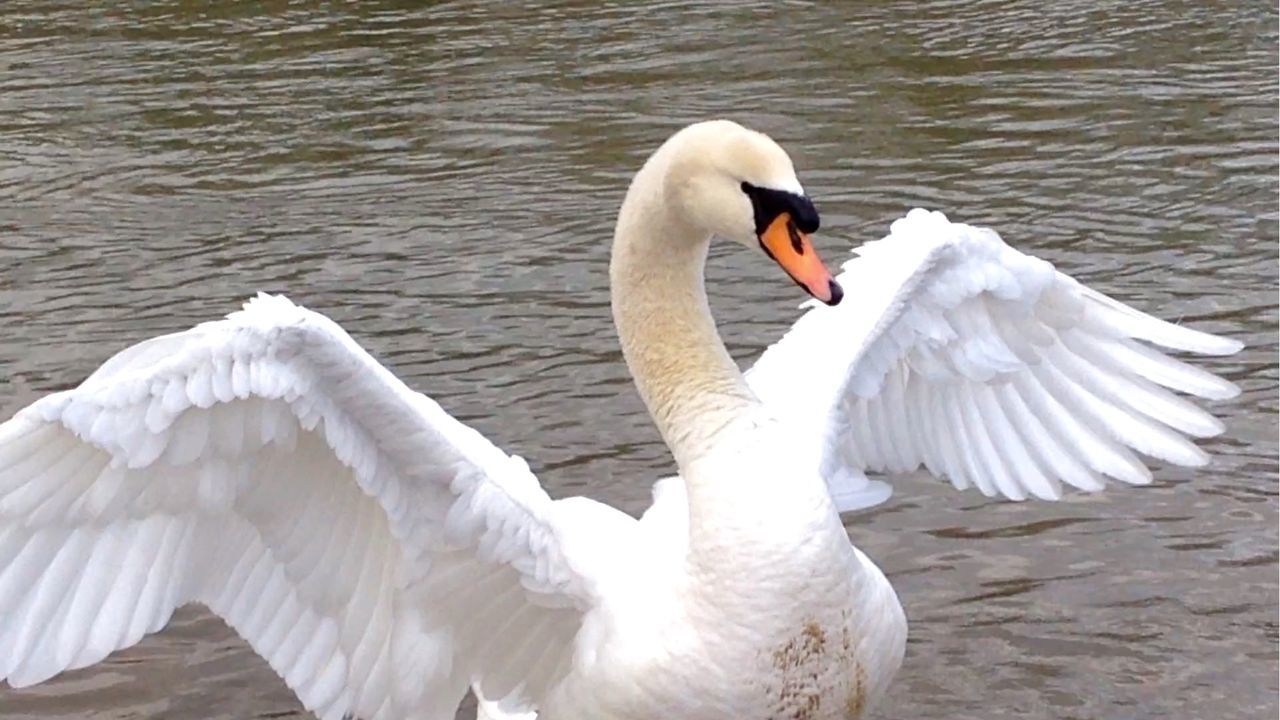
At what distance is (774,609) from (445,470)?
0.80m

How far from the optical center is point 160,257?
32.8 feet

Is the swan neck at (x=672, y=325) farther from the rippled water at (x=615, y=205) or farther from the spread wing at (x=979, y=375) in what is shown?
the rippled water at (x=615, y=205)

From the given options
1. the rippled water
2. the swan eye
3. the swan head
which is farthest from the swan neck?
the rippled water

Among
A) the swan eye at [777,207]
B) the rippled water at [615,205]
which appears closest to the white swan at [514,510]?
the swan eye at [777,207]

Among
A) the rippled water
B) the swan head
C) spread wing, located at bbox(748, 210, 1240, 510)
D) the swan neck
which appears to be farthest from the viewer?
the rippled water

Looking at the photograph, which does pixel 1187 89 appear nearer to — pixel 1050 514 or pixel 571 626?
pixel 1050 514

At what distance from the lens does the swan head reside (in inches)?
169

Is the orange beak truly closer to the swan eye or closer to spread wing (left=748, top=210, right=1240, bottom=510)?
the swan eye

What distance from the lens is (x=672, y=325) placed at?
4820 millimetres

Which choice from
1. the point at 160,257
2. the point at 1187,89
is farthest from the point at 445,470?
the point at 1187,89

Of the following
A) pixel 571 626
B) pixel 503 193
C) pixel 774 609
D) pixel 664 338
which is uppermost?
pixel 664 338

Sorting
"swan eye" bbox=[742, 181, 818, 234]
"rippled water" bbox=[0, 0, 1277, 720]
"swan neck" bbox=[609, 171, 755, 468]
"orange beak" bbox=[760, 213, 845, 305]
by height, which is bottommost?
"rippled water" bbox=[0, 0, 1277, 720]

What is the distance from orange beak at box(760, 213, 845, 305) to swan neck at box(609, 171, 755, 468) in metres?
0.39

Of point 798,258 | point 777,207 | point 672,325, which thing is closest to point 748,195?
point 777,207
